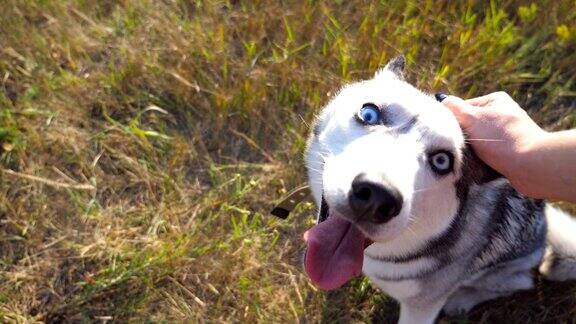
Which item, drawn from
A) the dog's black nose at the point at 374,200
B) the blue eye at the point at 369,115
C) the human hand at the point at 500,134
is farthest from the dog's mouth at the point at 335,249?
the human hand at the point at 500,134

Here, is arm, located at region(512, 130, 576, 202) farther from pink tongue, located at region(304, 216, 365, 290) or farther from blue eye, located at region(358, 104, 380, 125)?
pink tongue, located at region(304, 216, 365, 290)

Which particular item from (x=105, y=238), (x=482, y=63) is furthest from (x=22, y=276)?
(x=482, y=63)

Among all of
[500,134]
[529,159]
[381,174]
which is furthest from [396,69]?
[381,174]

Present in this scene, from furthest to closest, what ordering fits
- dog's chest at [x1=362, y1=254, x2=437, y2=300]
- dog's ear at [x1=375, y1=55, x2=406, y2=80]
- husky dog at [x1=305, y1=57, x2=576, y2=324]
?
1. dog's ear at [x1=375, y1=55, x2=406, y2=80]
2. dog's chest at [x1=362, y1=254, x2=437, y2=300]
3. husky dog at [x1=305, y1=57, x2=576, y2=324]

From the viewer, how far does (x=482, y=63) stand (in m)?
3.49

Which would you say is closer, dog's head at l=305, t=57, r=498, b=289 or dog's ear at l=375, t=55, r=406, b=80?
dog's head at l=305, t=57, r=498, b=289

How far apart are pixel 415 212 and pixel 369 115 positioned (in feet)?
1.32

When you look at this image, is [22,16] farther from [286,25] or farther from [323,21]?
[323,21]

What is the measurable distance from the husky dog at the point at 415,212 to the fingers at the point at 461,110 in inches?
2.4

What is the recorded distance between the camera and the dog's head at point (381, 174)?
1.78m

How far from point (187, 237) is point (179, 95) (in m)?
0.97

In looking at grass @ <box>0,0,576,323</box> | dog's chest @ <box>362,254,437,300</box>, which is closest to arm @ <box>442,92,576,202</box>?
dog's chest @ <box>362,254,437,300</box>

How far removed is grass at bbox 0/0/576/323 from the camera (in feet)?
9.32

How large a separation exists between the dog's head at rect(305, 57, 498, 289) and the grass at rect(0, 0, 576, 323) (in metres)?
0.90
